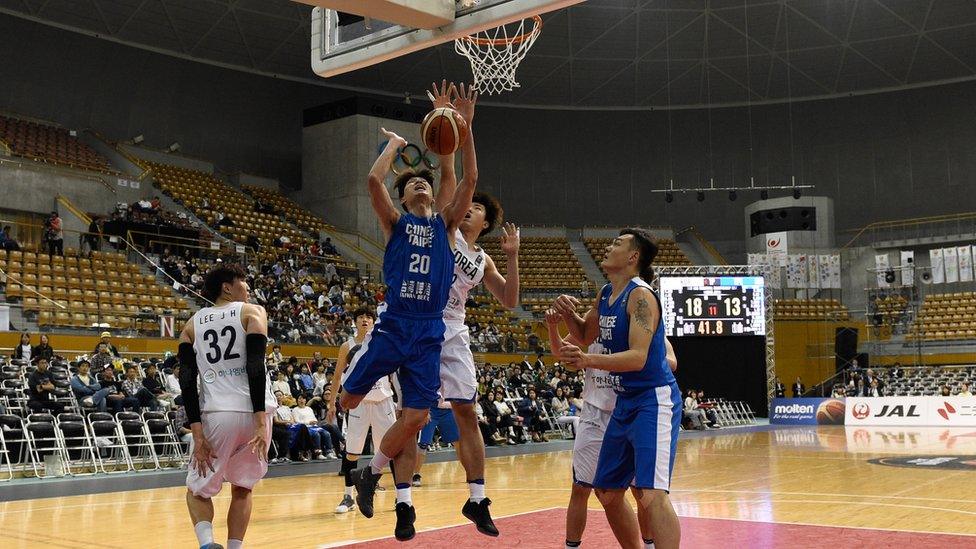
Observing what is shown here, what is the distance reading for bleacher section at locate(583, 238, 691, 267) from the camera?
37.7 metres

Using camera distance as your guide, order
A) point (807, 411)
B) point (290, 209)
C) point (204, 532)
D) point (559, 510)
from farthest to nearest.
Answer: point (290, 209) < point (807, 411) < point (559, 510) < point (204, 532)

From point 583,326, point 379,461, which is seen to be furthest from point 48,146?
point 583,326

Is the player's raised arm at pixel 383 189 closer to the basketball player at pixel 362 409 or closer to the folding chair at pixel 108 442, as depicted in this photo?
the basketball player at pixel 362 409

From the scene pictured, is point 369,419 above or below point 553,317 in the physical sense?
below

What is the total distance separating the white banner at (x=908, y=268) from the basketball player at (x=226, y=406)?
34.8m

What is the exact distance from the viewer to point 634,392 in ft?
18.4

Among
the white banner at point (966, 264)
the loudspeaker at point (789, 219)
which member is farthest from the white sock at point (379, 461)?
the loudspeaker at point (789, 219)

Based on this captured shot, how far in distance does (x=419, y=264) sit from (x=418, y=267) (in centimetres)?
2

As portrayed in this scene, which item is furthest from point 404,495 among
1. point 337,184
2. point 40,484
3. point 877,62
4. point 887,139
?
point 887,139

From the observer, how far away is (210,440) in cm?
560

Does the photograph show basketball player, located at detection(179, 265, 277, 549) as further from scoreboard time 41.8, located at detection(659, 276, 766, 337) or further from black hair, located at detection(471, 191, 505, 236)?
scoreboard time 41.8, located at detection(659, 276, 766, 337)

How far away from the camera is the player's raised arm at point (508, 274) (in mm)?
6398

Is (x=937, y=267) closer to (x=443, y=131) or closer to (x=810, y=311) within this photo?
(x=810, y=311)

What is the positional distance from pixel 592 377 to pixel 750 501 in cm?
474
